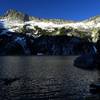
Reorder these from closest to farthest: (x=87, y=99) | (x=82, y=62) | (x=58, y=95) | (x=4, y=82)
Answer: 1. (x=87, y=99)
2. (x=58, y=95)
3. (x=4, y=82)
4. (x=82, y=62)

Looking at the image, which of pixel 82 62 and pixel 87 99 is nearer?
pixel 87 99

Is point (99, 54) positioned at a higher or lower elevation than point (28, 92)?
higher

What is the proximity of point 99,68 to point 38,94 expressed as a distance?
235ft

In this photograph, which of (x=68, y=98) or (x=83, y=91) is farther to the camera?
(x=83, y=91)

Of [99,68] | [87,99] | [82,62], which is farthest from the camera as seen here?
[82,62]

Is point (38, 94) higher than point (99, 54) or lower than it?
lower

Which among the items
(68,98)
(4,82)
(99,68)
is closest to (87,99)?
(68,98)

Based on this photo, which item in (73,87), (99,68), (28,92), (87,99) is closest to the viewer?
(87,99)

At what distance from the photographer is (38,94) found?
67.2 m

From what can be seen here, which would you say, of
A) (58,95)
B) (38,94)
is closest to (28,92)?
(38,94)

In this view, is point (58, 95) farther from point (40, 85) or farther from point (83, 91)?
point (40, 85)

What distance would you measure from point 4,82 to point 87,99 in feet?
109

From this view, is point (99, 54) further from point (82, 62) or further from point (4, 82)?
point (4, 82)

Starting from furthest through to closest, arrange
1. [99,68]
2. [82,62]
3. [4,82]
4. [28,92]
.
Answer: [82,62] → [99,68] → [4,82] → [28,92]
